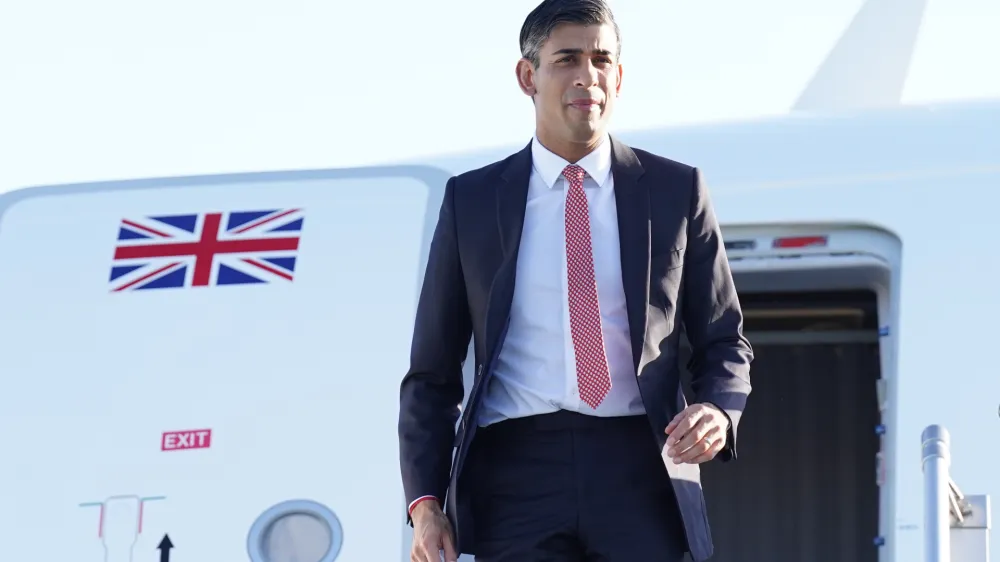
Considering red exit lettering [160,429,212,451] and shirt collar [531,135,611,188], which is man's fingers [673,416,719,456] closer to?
shirt collar [531,135,611,188]

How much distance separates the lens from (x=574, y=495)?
2443mm

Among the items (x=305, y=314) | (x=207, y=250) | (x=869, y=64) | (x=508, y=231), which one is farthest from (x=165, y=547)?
(x=869, y=64)

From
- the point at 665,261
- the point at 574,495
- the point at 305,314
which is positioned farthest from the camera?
the point at 305,314

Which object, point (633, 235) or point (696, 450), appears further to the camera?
point (633, 235)

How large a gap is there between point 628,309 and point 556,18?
1.73 feet

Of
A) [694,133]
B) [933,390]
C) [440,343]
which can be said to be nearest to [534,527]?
[440,343]

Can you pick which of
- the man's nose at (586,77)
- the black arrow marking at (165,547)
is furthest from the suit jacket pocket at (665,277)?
the black arrow marking at (165,547)

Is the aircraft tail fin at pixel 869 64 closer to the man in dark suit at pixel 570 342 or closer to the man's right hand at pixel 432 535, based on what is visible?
the man in dark suit at pixel 570 342

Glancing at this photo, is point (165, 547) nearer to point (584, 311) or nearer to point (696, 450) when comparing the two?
point (584, 311)

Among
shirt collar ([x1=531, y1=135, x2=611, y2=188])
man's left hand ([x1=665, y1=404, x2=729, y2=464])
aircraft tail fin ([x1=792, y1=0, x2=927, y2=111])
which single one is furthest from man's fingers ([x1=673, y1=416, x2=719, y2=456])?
aircraft tail fin ([x1=792, y1=0, x2=927, y2=111])

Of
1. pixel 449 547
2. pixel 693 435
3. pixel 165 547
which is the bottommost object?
pixel 165 547

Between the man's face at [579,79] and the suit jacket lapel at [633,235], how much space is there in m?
0.10

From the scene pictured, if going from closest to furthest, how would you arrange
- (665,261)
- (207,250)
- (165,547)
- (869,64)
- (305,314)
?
1. (665,261)
2. (165,547)
3. (305,314)
4. (207,250)
5. (869,64)

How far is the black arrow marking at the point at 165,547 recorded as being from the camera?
4469 mm
